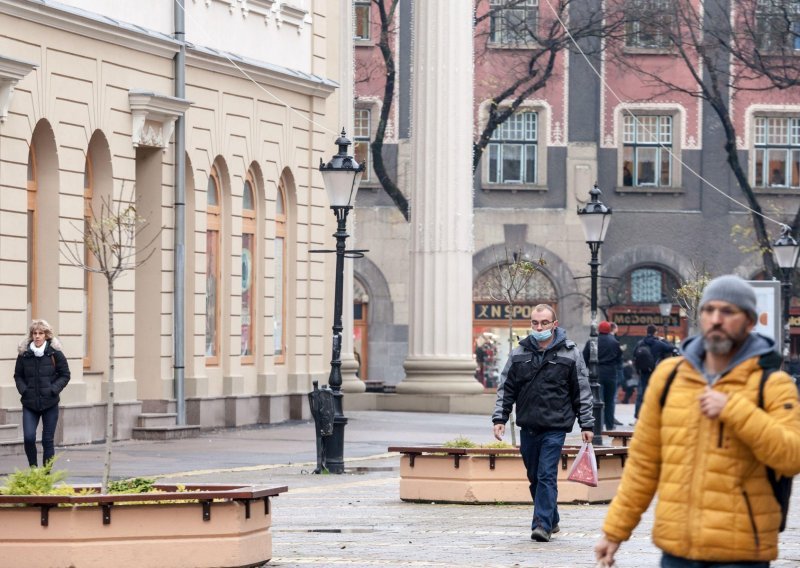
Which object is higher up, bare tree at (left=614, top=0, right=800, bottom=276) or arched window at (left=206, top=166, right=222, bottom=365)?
bare tree at (left=614, top=0, right=800, bottom=276)

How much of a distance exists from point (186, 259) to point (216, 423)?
2.44 m

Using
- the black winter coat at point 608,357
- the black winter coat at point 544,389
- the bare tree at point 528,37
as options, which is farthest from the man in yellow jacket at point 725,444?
the bare tree at point 528,37

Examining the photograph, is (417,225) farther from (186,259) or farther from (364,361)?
(364,361)

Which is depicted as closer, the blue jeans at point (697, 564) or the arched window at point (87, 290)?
the blue jeans at point (697, 564)

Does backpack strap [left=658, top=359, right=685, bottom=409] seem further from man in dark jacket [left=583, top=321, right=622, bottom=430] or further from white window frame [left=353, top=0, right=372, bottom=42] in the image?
white window frame [left=353, top=0, right=372, bottom=42]

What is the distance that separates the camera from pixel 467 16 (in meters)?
36.9

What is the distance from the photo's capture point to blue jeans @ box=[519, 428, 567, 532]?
1443 cm

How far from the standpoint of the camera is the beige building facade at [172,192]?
25.3 m

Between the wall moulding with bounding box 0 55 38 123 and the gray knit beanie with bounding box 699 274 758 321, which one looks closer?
the gray knit beanie with bounding box 699 274 758 321

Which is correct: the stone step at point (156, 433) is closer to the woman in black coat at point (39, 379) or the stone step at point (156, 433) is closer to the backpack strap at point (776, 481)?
the woman in black coat at point (39, 379)

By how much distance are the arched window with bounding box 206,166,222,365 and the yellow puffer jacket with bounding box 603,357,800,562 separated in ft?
78.0

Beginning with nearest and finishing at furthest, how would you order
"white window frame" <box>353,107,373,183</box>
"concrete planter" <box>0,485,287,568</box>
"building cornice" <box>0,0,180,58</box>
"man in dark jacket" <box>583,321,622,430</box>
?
"concrete planter" <box>0,485,287,568</box>, "building cornice" <box>0,0,180,58</box>, "man in dark jacket" <box>583,321,622,430</box>, "white window frame" <box>353,107,373,183</box>

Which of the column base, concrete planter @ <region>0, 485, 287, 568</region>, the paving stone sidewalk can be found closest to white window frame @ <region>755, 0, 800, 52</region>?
the column base

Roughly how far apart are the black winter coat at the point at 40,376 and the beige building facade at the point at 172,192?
336 cm
